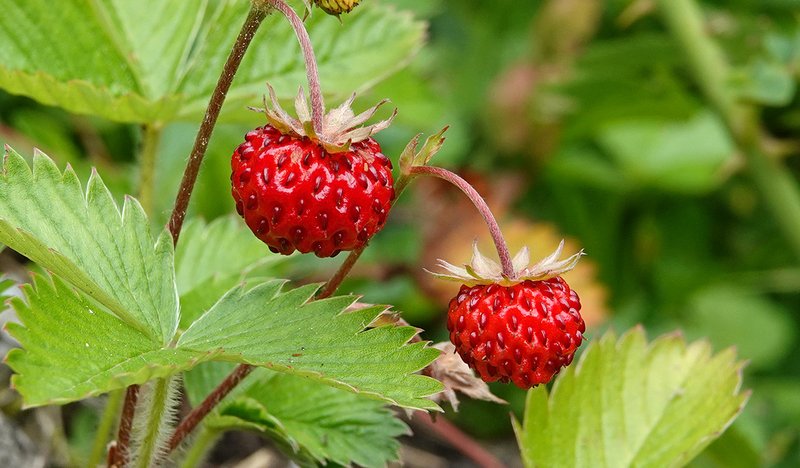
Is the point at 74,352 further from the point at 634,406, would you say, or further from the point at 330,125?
the point at 634,406

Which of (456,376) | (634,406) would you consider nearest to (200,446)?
(456,376)

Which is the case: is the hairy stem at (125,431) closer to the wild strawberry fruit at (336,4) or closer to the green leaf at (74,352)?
the green leaf at (74,352)

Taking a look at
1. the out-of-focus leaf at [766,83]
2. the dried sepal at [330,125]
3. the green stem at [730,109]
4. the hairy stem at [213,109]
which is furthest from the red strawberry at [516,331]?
the green stem at [730,109]

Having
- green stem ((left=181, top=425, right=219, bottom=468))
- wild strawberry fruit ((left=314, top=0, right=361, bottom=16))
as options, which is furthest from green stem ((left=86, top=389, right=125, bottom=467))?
wild strawberry fruit ((left=314, top=0, right=361, bottom=16))

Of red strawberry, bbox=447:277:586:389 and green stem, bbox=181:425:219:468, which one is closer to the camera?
red strawberry, bbox=447:277:586:389

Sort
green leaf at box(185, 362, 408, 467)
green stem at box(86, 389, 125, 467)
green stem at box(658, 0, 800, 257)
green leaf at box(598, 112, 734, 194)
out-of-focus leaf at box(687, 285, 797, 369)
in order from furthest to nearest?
green leaf at box(598, 112, 734, 194), out-of-focus leaf at box(687, 285, 797, 369), green stem at box(658, 0, 800, 257), green stem at box(86, 389, 125, 467), green leaf at box(185, 362, 408, 467)

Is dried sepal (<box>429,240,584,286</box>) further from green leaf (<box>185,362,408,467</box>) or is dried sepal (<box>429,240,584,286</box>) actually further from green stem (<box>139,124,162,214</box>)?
green stem (<box>139,124,162,214</box>)

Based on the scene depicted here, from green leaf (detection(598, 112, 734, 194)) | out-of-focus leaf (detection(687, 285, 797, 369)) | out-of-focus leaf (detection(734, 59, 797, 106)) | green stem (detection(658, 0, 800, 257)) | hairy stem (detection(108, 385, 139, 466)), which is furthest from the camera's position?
green leaf (detection(598, 112, 734, 194))
